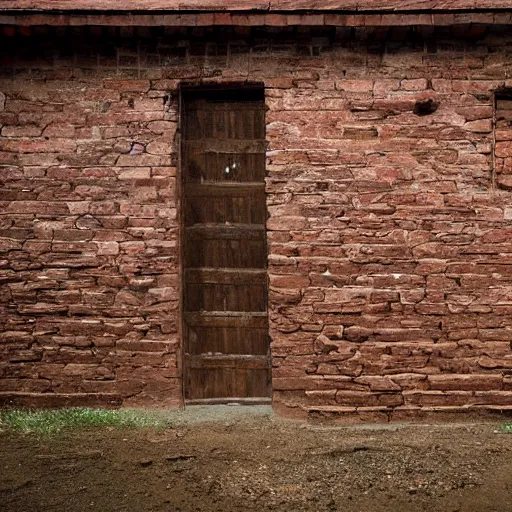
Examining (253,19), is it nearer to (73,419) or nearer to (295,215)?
(295,215)

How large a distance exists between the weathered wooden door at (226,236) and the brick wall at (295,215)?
24 centimetres

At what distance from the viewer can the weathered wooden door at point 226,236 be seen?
15.1ft

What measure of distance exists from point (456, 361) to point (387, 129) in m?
2.11

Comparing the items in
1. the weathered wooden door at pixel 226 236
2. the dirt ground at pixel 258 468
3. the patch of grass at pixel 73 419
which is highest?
the weathered wooden door at pixel 226 236

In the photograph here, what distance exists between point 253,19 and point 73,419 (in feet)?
12.1

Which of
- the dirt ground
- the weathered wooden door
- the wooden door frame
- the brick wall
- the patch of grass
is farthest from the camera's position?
the weathered wooden door

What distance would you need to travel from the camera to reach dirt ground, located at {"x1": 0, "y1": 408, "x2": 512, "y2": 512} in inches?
120

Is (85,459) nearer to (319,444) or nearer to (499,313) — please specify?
(319,444)

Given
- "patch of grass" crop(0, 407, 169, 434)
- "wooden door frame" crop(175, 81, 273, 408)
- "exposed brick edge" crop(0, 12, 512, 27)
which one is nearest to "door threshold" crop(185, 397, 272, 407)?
"wooden door frame" crop(175, 81, 273, 408)

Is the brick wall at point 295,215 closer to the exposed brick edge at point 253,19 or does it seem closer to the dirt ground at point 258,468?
the exposed brick edge at point 253,19

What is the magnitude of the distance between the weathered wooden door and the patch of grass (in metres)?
0.52

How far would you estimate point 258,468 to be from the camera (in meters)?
3.46

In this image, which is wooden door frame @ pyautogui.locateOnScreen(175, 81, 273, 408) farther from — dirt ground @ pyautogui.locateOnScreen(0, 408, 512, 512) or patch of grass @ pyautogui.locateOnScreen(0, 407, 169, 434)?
dirt ground @ pyautogui.locateOnScreen(0, 408, 512, 512)

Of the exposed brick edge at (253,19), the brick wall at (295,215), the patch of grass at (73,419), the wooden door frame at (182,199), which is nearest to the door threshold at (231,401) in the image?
the wooden door frame at (182,199)
